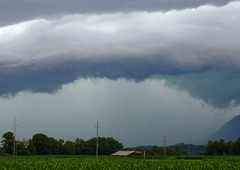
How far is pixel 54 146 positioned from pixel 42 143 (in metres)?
6.41

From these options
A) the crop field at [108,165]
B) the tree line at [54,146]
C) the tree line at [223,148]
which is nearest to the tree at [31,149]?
the tree line at [54,146]

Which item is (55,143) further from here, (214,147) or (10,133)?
(214,147)

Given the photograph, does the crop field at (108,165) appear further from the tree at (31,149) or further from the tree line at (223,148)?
the tree line at (223,148)

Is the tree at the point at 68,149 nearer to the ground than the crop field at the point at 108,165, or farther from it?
nearer to the ground

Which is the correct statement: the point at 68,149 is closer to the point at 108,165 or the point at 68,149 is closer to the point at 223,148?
the point at 223,148

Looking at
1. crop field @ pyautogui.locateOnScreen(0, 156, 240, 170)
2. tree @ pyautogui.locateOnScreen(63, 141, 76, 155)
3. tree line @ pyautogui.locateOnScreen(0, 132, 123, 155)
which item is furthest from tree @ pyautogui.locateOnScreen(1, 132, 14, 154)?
crop field @ pyautogui.locateOnScreen(0, 156, 240, 170)

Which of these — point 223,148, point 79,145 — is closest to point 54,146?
point 79,145

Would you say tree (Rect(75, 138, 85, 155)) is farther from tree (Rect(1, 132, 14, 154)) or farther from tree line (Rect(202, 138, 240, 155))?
tree line (Rect(202, 138, 240, 155))

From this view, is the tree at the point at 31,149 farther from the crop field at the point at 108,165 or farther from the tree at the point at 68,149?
the crop field at the point at 108,165

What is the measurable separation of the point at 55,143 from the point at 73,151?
10.4 metres

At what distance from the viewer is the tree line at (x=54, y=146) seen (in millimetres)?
139500

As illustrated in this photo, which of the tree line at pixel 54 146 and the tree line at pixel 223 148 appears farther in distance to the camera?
the tree line at pixel 223 148

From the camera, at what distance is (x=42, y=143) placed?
148 m

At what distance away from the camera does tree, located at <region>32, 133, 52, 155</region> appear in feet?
481
